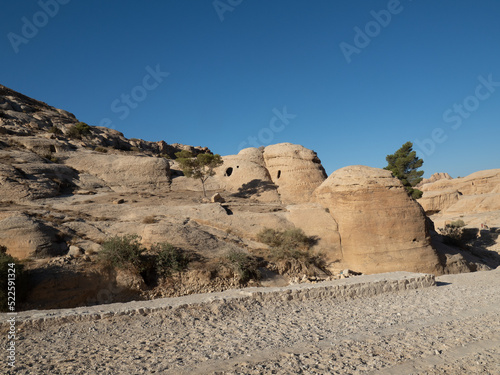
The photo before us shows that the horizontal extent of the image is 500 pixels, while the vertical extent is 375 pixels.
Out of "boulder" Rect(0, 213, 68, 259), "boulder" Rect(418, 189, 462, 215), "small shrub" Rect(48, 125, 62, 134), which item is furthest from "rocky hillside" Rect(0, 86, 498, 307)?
"boulder" Rect(418, 189, 462, 215)

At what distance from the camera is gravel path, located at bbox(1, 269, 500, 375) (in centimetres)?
431

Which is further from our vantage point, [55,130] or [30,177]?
[55,130]

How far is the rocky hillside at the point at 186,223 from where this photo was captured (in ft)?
32.9

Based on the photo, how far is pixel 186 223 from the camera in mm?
14031

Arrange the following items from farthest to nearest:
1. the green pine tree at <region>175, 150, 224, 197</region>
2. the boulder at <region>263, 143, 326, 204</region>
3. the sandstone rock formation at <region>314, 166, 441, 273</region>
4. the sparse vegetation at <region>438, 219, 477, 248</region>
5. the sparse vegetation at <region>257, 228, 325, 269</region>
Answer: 1. the green pine tree at <region>175, 150, 224, 197</region>
2. the boulder at <region>263, 143, 326, 204</region>
3. the sparse vegetation at <region>438, 219, 477, 248</region>
4. the sandstone rock formation at <region>314, 166, 441, 273</region>
5. the sparse vegetation at <region>257, 228, 325, 269</region>

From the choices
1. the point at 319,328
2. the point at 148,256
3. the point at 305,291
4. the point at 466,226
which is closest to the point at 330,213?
the point at 305,291

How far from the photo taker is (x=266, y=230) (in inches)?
549

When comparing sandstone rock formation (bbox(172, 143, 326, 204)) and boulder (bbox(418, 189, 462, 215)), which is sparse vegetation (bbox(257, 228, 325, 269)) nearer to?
sandstone rock formation (bbox(172, 143, 326, 204))

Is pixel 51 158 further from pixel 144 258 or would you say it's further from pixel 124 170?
pixel 144 258

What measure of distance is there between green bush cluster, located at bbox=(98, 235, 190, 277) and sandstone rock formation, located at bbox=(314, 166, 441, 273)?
6.96 metres

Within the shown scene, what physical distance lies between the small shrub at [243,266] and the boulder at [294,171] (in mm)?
10600

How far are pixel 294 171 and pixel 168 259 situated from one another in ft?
46.1

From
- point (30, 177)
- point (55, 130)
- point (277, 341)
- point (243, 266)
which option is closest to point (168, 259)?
point (243, 266)

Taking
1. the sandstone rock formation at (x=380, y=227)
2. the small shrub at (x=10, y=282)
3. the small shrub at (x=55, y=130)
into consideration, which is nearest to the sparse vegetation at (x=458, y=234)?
the sandstone rock formation at (x=380, y=227)
